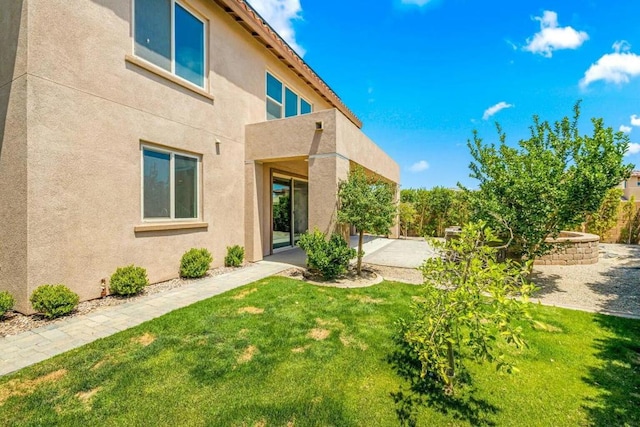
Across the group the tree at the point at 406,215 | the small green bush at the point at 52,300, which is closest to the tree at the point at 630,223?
the tree at the point at 406,215

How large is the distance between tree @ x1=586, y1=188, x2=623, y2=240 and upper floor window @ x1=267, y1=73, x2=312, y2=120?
62.4 ft

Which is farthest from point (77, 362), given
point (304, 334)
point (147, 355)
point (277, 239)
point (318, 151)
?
point (277, 239)

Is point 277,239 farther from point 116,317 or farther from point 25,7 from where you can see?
point 25,7

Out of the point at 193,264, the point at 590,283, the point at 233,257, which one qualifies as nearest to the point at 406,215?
the point at 590,283

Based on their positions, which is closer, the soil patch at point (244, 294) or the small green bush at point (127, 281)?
the small green bush at point (127, 281)

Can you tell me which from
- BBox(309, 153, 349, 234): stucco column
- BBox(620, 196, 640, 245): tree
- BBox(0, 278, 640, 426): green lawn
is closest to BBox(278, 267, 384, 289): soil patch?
BBox(309, 153, 349, 234): stucco column

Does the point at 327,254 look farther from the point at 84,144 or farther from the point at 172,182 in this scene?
the point at 84,144

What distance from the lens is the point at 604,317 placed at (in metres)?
6.28

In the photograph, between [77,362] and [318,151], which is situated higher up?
[318,151]

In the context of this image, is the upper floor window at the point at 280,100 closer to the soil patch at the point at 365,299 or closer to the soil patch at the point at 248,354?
the soil patch at the point at 365,299

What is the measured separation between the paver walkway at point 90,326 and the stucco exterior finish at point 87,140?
104 cm

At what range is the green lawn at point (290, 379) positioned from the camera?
3.19 m

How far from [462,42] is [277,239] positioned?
14.2 m

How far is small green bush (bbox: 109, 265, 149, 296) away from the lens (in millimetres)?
6820
